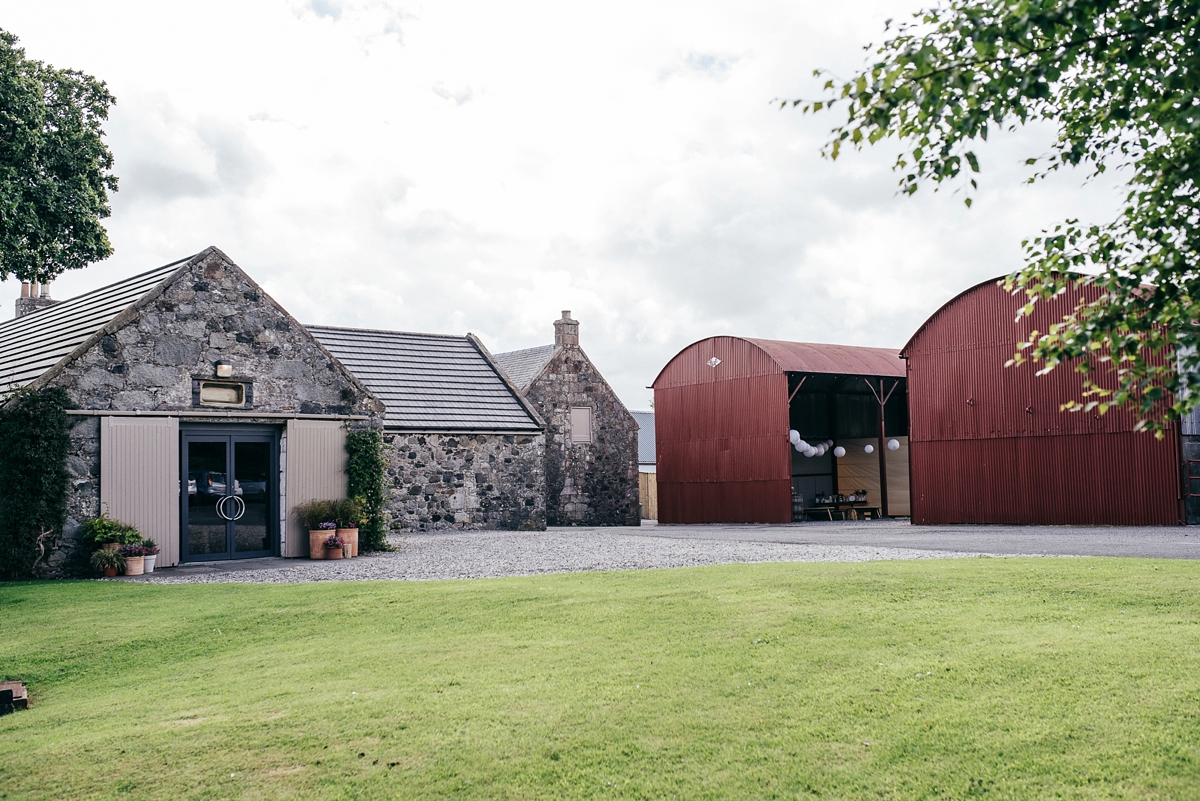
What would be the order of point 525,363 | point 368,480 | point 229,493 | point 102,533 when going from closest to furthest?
point 102,533 → point 229,493 → point 368,480 → point 525,363

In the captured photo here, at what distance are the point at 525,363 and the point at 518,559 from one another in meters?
20.2

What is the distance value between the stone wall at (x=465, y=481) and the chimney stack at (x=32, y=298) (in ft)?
32.7

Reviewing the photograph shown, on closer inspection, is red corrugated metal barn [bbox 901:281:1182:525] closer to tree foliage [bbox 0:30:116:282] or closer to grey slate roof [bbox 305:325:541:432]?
grey slate roof [bbox 305:325:541:432]

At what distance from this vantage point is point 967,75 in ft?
13.6

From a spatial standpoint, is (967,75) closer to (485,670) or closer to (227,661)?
(485,670)

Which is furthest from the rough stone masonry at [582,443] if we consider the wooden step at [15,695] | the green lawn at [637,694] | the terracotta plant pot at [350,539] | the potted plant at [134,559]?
the wooden step at [15,695]

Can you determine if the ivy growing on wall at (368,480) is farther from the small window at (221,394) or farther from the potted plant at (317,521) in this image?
the small window at (221,394)

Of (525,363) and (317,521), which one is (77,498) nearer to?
(317,521)

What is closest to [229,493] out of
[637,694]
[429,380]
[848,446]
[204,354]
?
[204,354]

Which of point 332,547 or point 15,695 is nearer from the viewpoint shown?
point 15,695

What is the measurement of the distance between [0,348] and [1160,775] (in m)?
20.8

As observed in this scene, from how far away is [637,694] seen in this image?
21.2ft

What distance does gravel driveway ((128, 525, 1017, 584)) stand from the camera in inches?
559

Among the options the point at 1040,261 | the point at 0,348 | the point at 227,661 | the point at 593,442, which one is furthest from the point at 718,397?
the point at 1040,261
